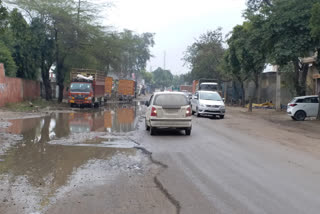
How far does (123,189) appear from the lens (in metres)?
6.71

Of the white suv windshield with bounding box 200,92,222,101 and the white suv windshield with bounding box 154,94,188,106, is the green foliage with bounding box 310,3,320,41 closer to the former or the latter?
the white suv windshield with bounding box 200,92,222,101

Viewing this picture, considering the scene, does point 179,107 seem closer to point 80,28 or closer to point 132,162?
point 132,162

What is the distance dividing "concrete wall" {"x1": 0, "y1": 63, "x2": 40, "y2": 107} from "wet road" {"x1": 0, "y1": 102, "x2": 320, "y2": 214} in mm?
15847

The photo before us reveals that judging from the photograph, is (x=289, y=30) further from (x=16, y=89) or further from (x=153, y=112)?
(x=16, y=89)

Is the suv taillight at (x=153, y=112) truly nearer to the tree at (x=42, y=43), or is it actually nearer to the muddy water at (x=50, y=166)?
the muddy water at (x=50, y=166)

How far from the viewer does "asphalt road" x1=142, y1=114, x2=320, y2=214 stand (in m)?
5.80

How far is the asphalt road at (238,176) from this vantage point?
19.0 ft

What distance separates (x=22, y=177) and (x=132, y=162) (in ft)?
9.00

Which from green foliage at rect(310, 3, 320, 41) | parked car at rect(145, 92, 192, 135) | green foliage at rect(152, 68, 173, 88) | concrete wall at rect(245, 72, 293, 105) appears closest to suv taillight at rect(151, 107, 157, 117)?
parked car at rect(145, 92, 192, 135)

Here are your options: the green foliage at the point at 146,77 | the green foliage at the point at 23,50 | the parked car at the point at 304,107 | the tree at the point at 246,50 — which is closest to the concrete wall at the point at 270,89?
the tree at the point at 246,50

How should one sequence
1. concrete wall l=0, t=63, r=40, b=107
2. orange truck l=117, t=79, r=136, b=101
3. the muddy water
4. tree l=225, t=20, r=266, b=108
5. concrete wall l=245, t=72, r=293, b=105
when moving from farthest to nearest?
orange truck l=117, t=79, r=136, b=101 → concrete wall l=245, t=72, r=293, b=105 → concrete wall l=0, t=63, r=40, b=107 → tree l=225, t=20, r=266, b=108 → the muddy water

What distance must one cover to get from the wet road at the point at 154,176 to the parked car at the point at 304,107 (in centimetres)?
1219

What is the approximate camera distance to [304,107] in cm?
2400

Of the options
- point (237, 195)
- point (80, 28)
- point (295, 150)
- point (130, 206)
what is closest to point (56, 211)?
point (130, 206)
